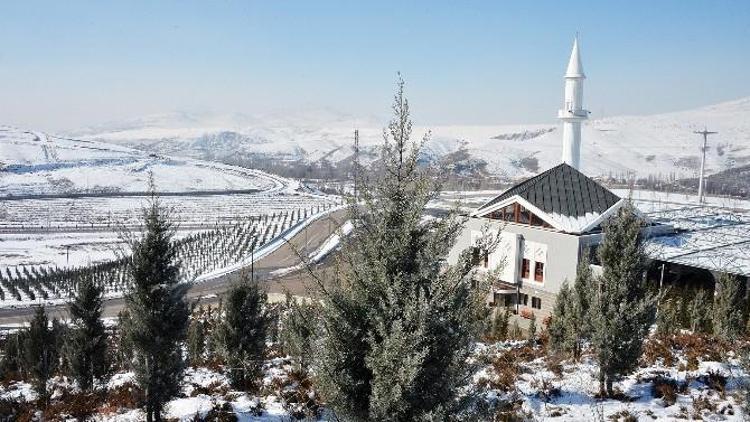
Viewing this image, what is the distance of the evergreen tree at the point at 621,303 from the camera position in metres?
11.5

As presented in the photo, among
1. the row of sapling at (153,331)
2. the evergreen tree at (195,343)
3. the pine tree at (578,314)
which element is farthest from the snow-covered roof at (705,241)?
the evergreen tree at (195,343)

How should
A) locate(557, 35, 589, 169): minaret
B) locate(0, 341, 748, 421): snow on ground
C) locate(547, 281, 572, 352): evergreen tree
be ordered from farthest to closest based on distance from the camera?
locate(557, 35, 589, 169): minaret < locate(547, 281, 572, 352): evergreen tree < locate(0, 341, 748, 421): snow on ground

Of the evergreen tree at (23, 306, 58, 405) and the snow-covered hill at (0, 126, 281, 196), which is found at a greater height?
the snow-covered hill at (0, 126, 281, 196)

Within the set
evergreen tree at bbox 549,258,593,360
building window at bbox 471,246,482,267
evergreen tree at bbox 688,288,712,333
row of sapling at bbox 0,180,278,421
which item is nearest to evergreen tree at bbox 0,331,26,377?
row of sapling at bbox 0,180,278,421

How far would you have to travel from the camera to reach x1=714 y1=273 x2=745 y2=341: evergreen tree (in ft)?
58.7

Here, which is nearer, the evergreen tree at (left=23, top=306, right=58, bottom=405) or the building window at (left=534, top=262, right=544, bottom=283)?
the evergreen tree at (left=23, top=306, right=58, bottom=405)

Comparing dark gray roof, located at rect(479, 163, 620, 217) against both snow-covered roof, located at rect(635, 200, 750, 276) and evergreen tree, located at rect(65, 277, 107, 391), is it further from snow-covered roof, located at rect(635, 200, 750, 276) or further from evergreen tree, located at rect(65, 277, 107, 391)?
evergreen tree, located at rect(65, 277, 107, 391)

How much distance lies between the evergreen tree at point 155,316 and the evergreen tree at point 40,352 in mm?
7151

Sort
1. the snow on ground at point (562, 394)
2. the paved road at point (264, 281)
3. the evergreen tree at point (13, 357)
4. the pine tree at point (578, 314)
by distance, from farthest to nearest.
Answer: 1. the paved road at point (264, 281)
2. the evergreen tree at point (13, 357)
3. the pine tree at point (578, 314)
4. the snow on ground at point (562, 394)

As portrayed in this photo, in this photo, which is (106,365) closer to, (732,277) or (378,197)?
(378,197)

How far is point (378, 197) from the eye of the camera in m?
6.99

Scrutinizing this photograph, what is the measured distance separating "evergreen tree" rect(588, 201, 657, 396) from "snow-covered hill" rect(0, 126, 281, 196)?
115m

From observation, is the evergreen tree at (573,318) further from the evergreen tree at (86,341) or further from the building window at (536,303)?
the evergreen tree at (86,341)

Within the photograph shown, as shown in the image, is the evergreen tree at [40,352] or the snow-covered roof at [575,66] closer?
the evergreen tree at [40,352]
